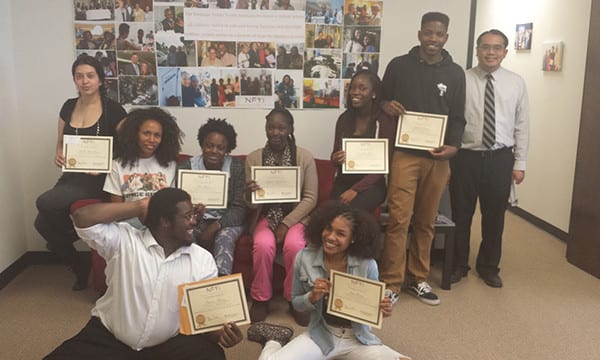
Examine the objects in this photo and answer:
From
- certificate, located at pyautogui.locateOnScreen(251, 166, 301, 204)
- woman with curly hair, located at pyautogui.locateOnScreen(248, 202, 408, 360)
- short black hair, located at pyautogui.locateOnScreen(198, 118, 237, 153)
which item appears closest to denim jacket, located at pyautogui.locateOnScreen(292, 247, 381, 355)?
woman with curly hair, located at pyautogui.locateOnScreen(248, 202, 408, 360)

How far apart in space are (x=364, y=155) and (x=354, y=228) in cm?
95

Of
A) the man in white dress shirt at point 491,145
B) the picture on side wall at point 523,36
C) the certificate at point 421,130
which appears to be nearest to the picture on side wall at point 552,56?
the picture on side wall at point 523,36

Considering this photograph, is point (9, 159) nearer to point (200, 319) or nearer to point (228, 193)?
point (228, 193)

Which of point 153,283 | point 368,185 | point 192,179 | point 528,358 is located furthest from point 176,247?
point 528,358

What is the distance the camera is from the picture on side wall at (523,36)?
5.48m

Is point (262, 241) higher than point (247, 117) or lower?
lower

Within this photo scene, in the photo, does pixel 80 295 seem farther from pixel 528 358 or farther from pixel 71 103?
pixel 528 358

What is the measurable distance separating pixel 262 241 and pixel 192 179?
1.74 ft

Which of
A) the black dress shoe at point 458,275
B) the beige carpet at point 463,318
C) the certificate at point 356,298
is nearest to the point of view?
the certificate at point 356,298

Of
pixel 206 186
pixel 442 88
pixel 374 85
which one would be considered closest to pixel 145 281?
pixel 206 186

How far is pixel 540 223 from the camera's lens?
17.0ft

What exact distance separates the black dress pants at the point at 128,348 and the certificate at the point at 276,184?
113cm

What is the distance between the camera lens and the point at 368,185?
3.37m

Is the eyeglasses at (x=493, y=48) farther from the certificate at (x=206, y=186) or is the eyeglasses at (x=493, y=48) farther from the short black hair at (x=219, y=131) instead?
the certificate at (x=206, y=186)
